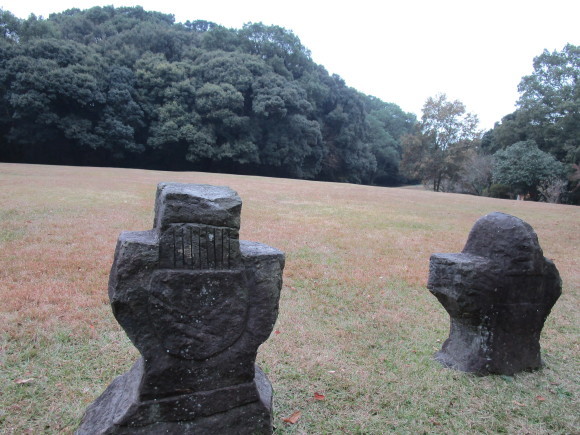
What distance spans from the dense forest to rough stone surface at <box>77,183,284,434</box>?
26.3 metres

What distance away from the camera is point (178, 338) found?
2.45 meters

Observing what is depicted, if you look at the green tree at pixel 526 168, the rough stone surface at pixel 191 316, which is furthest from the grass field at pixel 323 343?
the green tree at pixel 526 168

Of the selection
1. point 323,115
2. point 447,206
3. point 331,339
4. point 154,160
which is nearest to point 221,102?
point 154,160

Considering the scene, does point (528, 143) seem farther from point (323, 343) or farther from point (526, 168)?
point (323, 343)

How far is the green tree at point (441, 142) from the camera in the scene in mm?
35031

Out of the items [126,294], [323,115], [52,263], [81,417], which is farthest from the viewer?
[323,115]

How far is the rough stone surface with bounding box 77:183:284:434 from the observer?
238 centimetres

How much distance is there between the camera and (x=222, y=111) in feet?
92.9

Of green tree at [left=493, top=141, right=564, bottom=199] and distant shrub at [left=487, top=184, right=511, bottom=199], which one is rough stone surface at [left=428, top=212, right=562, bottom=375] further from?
distant shrub at [left=487, top=184, right=511, bottom=199]

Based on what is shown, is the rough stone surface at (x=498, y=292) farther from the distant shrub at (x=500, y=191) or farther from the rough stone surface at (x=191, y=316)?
the distant shrub at (x=500, y=191)

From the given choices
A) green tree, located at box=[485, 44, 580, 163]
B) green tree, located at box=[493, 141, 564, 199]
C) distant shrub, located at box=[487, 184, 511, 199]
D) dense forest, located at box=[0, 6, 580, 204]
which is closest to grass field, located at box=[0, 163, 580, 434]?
green tree, located at box=[493, 141, 564, 199]

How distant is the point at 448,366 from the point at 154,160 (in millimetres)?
29744

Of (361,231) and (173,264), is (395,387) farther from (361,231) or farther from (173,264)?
(361,231)

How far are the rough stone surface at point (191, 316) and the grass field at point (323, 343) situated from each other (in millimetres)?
529
